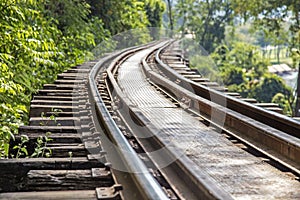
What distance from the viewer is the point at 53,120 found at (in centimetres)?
445

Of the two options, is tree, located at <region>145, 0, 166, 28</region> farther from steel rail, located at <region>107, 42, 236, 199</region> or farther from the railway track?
steel rail, located at <region>107, 42, 236, 199</region>

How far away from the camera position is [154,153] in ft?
11.1

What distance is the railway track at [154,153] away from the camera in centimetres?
265

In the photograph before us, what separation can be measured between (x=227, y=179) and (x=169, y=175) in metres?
0.44

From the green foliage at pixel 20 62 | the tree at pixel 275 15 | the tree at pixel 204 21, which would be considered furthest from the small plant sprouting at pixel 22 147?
the tree at pixel 204 21

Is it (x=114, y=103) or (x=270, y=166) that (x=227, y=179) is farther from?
(x=114, y=103)

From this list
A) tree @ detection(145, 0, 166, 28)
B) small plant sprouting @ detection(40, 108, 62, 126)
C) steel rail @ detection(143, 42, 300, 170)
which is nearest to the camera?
steel rail @ detection(143, 42, 300, 170)

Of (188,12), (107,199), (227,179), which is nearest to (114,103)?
(227,179)

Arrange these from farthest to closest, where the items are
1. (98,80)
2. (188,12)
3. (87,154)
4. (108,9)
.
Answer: (188,12) < (108,9) < (98,80) < (87,154)

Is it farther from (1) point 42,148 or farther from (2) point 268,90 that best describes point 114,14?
(2) point 268,90

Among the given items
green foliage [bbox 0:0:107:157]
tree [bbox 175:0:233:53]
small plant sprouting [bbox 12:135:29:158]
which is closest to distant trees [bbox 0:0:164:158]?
green foliage [bbox 0:0:107:157]


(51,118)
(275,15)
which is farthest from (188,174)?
(275,15)

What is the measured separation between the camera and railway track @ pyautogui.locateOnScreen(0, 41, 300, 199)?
2648mm

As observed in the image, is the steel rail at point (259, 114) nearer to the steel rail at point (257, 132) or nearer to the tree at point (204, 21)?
the steel rail at point (257, 132)
